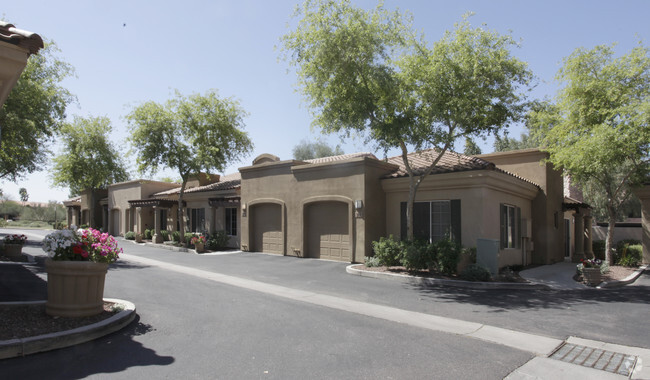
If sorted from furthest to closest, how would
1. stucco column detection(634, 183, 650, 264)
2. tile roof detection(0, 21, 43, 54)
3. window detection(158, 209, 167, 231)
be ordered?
window detection(158, 209, 167, 231) → stucco column detection(634, 183, 650, 264) → tile roof detection(0, 21, 43, 54)

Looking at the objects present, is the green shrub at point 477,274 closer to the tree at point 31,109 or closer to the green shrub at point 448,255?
the green shrub at point 448,255

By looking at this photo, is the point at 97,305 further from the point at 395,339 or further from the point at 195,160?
the point at 195,160

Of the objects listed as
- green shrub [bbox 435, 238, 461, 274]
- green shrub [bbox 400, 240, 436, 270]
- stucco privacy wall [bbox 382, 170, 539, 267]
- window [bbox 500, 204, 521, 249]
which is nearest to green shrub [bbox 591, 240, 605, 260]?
stucco privacy wall [bbox 382, 170, 539, 267]

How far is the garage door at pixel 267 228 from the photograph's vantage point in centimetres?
1944

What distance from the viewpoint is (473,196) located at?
13.7 meters

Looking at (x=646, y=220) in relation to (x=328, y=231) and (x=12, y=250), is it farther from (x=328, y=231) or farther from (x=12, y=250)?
(x=12, y=250)

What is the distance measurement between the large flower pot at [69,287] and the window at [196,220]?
1891 cm

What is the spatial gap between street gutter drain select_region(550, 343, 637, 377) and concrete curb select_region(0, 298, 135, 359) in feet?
22.0

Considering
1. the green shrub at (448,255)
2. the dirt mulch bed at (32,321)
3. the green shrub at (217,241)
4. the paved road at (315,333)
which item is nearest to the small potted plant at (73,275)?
the dirt mulch bed at (32,321)

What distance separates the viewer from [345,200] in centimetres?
1628

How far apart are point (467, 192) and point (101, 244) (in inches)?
448

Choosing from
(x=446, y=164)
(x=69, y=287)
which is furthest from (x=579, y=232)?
(x=69, y=287)

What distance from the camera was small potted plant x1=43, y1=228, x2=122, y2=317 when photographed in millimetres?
6297

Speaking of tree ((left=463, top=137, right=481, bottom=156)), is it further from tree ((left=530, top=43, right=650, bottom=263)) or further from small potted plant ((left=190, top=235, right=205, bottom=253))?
small potted plant ((left=190, top=235, right=205, bottom=253))
